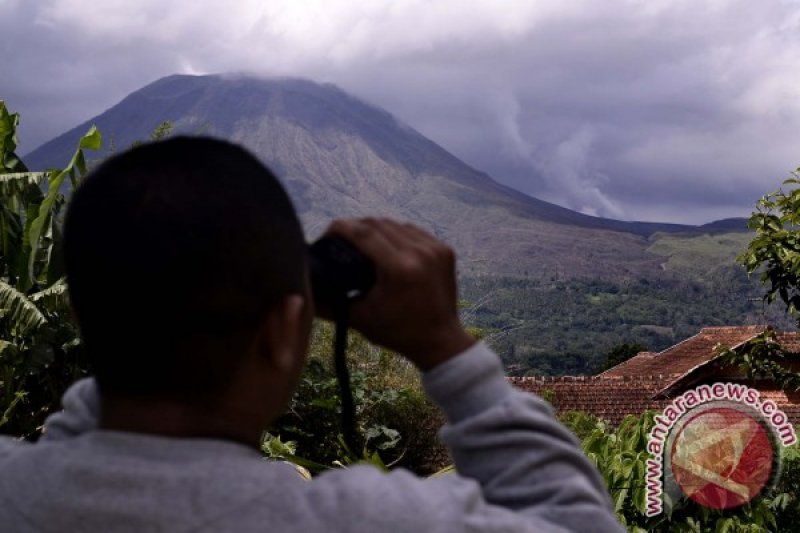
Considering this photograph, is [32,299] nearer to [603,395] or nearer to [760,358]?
[760,358]

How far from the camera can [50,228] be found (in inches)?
305

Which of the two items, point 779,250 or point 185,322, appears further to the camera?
point 779,250

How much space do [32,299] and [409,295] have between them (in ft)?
22.2

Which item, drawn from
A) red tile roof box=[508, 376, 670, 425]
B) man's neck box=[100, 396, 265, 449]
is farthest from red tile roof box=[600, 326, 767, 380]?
man's neck box=[100, 396, 265, 449]

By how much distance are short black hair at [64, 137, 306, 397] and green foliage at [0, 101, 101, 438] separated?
579 centimetres

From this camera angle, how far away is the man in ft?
2.71

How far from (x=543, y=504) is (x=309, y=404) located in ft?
22.2

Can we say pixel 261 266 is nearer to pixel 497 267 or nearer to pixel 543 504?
pixel 543 504

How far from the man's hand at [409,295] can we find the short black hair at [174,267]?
0.07 metres

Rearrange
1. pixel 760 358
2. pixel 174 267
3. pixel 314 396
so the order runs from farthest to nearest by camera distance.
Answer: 1. pixel 314 396
2. pixel 760 358
3. pixel 174 267

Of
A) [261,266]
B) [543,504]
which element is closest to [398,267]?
[261,266]

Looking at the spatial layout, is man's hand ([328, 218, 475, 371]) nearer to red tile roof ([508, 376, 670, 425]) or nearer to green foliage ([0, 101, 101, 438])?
green foliage ([0, 101, 101, 438])

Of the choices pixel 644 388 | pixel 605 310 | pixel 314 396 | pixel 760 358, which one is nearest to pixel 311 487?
pixel 760 358

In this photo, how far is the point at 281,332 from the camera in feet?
2.85
